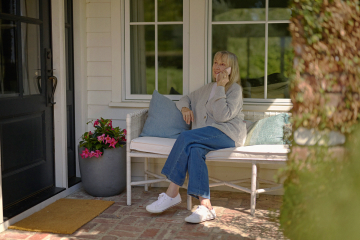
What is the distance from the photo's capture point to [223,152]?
3.30m

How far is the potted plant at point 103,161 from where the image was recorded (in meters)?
3.66

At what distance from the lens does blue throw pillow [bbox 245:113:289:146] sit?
3494 millimetres

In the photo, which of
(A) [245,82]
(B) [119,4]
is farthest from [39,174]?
(A) [245,82]

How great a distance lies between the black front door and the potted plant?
0.34 m

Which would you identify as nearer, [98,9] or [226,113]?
[226,113]

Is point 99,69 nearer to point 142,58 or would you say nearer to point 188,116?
point 142,58

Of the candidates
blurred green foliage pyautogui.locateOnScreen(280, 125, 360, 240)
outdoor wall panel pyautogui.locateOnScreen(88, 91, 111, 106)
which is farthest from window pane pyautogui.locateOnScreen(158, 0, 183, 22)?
blurred green foliage pyautogui.locateOnScreen(280, 125, 360, 240)

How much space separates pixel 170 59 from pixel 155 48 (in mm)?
201

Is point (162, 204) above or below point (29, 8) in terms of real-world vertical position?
below

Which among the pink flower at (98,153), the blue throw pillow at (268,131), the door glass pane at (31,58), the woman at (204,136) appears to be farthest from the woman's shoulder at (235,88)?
the door glass pane at (31,58)

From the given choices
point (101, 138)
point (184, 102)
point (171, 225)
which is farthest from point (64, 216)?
point (184, 102)

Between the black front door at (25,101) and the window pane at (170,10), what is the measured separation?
114 cm

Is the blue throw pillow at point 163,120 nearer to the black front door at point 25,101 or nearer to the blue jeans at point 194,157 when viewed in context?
the blue jeans at point 194,157

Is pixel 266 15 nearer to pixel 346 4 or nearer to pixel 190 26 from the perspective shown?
pixel 190 26
